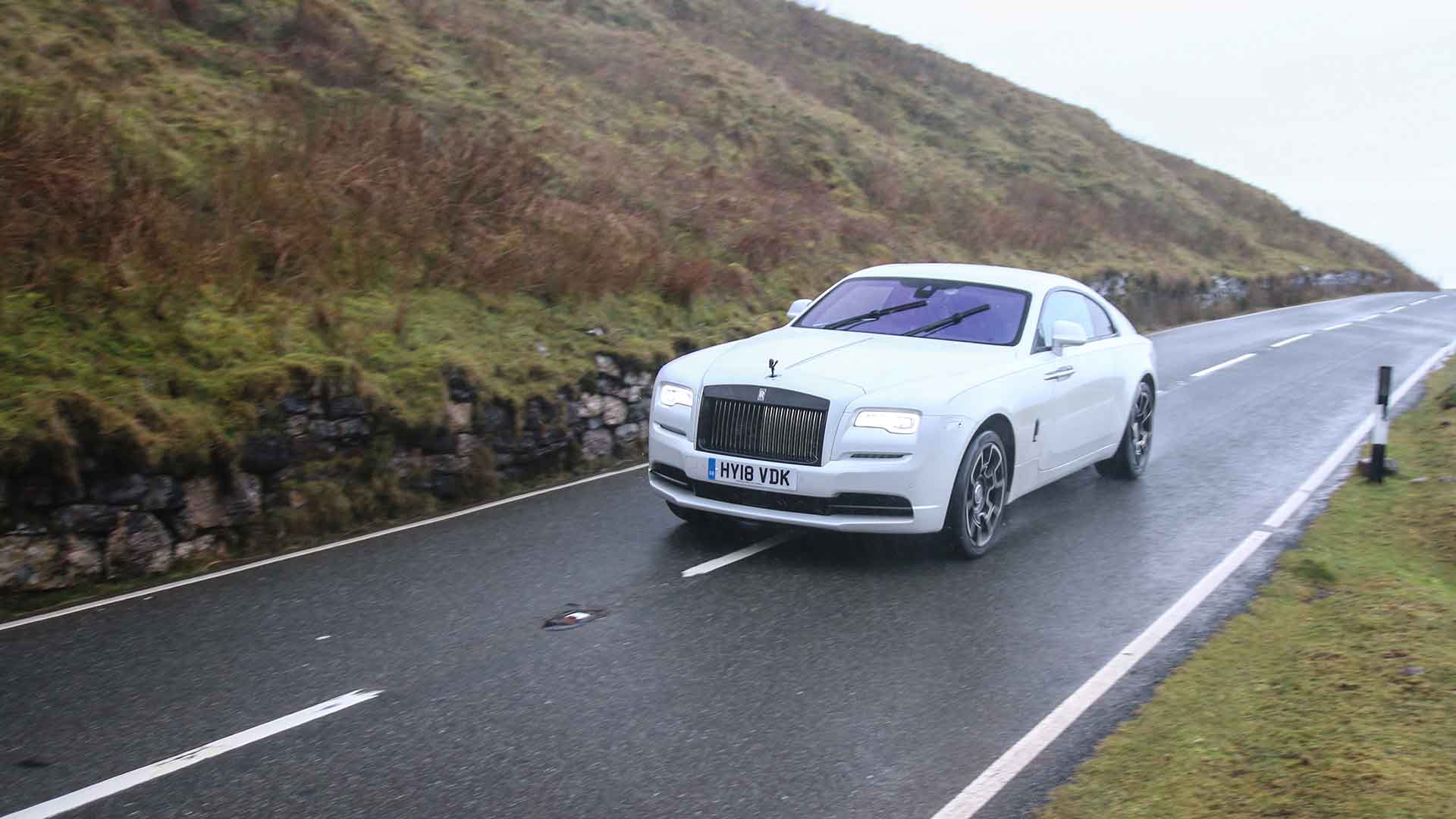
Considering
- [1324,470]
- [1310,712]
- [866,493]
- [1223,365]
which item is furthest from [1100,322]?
[1223,365]

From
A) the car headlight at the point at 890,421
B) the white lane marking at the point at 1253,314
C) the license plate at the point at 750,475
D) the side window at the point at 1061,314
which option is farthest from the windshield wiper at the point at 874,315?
the white lane marking at the point at 1253,314

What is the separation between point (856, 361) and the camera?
783 centimetres

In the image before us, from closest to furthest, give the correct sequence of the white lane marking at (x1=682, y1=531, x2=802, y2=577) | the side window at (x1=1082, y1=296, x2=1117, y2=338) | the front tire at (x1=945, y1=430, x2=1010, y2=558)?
the white lane marking at (x1=682, y1=531, x2=802, y2=577), the front tire at (x1=945, y1=430, x2=1010, y2=558), the side window at (x1=1082, y1=296, x2=1117, y2=338)

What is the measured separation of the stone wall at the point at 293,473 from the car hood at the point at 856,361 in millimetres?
2836

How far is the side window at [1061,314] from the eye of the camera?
8742 millimetres

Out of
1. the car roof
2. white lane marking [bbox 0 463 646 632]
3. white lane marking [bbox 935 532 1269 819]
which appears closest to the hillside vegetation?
white lane marking [bbox 0 463 646 632]

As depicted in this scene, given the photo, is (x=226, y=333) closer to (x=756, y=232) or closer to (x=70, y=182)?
(x=70, y=182)

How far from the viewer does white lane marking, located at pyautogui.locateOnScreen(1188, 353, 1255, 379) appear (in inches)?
685

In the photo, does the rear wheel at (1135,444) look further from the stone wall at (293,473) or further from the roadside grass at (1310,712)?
the stone wall at (293,473)

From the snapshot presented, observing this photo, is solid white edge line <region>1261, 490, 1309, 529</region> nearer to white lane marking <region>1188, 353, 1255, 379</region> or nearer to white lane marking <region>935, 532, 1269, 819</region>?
white lane marking <region>935, 532, 1269, 819</region>

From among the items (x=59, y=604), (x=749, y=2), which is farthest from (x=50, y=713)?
(x=749, y=2)

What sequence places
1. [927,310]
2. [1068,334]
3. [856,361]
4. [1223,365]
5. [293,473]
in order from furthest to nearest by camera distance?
1. [1223,365]
2. [927,310]
3. [293,473]
4. [1068,334]
5. [856,361]

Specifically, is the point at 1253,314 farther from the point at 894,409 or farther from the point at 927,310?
the point at 894,409

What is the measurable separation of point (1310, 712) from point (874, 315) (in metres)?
4.74
